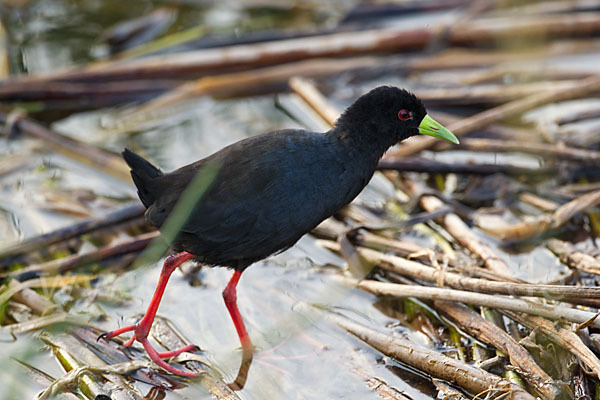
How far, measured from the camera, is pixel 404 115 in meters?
3.80

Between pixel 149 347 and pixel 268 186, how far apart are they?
3.13ft

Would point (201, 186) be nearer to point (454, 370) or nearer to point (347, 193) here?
point (347, 193)

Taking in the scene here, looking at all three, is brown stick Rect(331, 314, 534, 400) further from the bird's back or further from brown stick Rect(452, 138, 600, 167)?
brown stick Rect(452, 138, 600, 167)

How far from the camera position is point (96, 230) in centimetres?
454

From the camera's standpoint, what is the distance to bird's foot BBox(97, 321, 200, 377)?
3602mm

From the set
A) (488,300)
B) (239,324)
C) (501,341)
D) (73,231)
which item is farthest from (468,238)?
(73,231)

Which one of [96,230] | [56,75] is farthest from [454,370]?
[56,75]

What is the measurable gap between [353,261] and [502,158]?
1772 mm

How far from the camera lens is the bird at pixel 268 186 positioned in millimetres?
3455

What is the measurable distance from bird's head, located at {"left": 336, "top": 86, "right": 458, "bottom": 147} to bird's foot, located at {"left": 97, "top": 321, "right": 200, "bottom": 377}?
130 centimetres

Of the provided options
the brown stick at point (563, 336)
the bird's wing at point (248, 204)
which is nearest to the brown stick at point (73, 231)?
the bird's wing at point (248, 204)

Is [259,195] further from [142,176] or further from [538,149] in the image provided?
[538,149]

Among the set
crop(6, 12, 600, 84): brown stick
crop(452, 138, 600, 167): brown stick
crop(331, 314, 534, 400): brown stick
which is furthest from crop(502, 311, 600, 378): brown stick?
crop(6, 12, 600, 84): brown stick

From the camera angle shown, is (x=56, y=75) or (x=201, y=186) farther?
(x=56, y=75)
